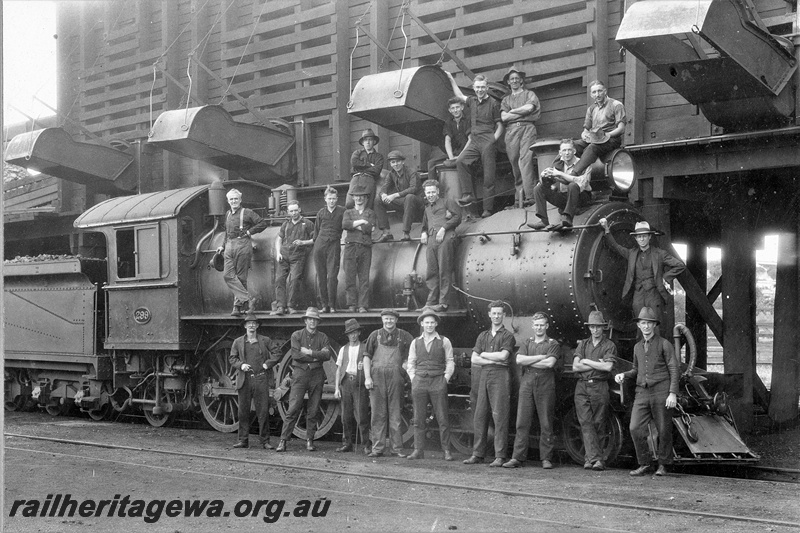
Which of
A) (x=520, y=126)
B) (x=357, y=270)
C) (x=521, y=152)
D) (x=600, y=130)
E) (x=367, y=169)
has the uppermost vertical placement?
(x=520, y=126)

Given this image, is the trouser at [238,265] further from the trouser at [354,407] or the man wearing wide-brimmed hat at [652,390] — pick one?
the man wearing wide-brimmed hat at [652,390]

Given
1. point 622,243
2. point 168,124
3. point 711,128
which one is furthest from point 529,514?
point 168,124

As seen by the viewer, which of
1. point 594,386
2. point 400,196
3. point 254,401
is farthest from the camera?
point 400,196

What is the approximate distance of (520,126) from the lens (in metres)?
11.9

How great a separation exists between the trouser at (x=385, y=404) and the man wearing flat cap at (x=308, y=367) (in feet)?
2.62

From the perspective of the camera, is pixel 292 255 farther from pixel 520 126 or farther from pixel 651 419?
pixel 651 419

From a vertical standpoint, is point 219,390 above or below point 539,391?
below

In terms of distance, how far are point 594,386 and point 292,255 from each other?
4806 millimetres

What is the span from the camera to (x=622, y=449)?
10.7m

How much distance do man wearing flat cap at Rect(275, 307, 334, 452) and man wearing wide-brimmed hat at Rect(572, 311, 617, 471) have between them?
3.36 m

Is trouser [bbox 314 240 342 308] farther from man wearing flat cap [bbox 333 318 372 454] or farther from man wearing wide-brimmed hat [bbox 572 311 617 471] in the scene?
man wearing wide-brimmed hat [bbox 572 311 617 471]

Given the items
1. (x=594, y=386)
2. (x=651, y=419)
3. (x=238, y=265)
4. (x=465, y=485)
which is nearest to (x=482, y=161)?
(x=594, y=386)

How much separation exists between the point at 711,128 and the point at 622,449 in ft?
13.4

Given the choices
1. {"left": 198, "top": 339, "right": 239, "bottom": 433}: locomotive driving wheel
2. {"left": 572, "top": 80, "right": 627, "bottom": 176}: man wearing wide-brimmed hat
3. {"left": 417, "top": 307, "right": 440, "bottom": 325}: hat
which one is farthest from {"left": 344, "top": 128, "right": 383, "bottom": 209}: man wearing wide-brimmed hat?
{"left": 198, "top": 339, "right": 239, "bottom": 433}: locomotive driving wheel
